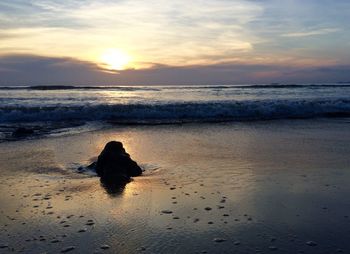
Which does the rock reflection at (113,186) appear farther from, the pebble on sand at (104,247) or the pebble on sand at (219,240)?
the pebble on sand at (219,240)

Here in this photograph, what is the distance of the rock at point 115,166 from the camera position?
25.0ft

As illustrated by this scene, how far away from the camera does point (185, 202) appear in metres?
5.95

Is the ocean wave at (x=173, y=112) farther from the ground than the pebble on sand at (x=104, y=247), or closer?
farther from the ground

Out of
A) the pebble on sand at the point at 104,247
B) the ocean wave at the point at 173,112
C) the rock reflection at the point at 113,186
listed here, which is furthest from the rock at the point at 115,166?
the ocean wave at the point at 173,112

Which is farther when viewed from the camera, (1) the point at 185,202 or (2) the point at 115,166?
(2) the point at 115,166

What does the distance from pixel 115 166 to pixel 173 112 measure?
47.1 feet

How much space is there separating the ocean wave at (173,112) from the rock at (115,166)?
1182 cm

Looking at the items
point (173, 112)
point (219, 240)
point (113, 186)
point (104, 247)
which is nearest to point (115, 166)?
point (113, 186)

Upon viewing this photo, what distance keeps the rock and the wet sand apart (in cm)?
23

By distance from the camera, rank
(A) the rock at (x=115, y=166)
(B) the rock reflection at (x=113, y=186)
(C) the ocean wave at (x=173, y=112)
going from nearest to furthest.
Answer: (B) the rock reflection at (x=113, y=186)
(A) the rock at (x=115, y=166)
(C) the ocean wave at (x=173, y=112)

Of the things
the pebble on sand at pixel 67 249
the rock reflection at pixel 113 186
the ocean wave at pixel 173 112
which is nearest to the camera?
the pebble on sand at pixel 67 249

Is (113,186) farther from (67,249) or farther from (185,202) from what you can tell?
(67,249)

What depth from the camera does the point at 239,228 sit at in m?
4.93

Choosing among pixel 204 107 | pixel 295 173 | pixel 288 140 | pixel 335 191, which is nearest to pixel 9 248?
pixel 335 191
